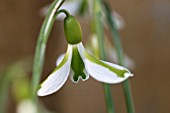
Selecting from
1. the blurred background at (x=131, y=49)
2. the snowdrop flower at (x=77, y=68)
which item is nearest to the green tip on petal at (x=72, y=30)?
the snowdrop flower at (x=77, y=68)

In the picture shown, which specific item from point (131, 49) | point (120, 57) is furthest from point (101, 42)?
point (131, 49)

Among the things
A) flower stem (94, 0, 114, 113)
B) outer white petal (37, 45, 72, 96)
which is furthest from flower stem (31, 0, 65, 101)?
flower stem (94, 0, 114, 113)

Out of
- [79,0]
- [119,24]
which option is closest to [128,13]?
[119,24]

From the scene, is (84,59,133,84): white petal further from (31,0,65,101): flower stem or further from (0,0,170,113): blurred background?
(0,0,170,113): blurred background

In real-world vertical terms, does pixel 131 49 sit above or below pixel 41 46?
above

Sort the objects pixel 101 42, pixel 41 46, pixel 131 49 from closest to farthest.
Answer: pixel 41 46 → pixel 101 42 → pixel 131 49

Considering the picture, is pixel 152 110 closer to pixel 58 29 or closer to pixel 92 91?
pixel 92 91

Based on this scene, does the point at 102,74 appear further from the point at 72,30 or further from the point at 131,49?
the point at 131,49
